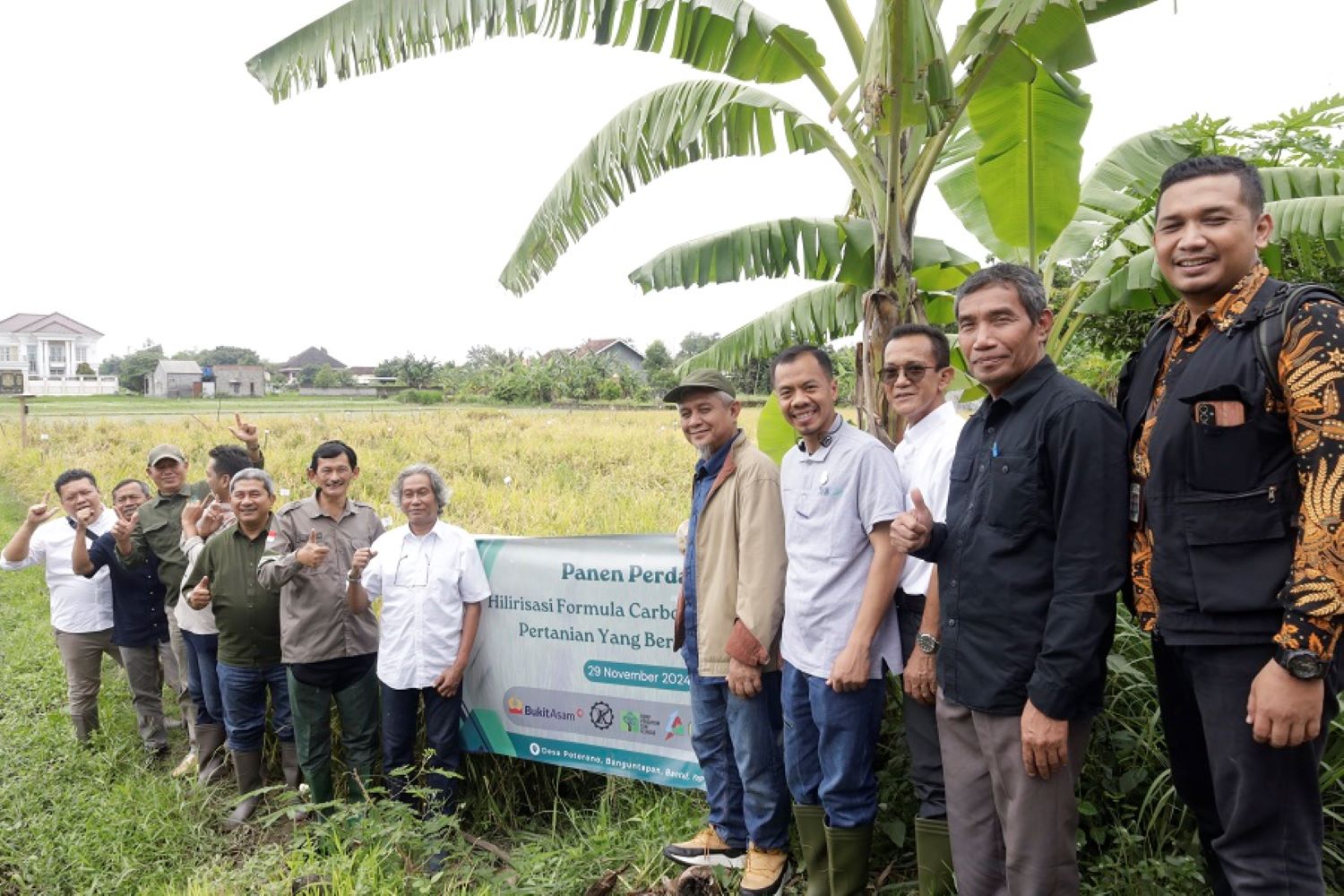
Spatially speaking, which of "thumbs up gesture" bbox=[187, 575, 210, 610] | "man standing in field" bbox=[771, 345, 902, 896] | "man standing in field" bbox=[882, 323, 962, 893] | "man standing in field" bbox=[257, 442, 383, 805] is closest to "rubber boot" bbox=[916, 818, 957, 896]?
"man standing in field" bbox=[882, 323, 962, 893]

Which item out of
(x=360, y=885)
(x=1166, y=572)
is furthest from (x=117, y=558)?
(x=1166, y=572)

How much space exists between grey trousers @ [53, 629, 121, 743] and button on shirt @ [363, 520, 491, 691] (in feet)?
7.93

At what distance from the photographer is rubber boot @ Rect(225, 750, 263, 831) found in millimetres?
4141

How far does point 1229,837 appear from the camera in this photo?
5.72 ft

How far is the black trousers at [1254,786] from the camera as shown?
1676 millimetres

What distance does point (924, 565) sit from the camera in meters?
2.70

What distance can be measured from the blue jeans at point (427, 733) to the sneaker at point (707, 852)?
1155 millimetres

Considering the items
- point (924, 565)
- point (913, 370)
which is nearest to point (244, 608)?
point (924, 565)

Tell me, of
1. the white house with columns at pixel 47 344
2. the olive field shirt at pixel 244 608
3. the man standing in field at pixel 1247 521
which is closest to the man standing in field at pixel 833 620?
the man standing in field at pixel 1247 521

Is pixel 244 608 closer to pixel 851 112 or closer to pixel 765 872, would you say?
pixel 765 872

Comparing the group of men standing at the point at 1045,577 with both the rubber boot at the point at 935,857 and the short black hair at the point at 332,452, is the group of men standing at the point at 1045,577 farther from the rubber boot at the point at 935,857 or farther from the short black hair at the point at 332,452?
the short black hair at the point at 332,452

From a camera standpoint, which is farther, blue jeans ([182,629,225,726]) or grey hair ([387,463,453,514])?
blue jeans ([182,629,225,726])

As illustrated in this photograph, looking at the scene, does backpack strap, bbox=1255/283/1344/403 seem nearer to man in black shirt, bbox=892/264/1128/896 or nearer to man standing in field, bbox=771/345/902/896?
man in black shirt, bbox=892/264/1128/896

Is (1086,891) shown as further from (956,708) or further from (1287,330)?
(1287,330)
